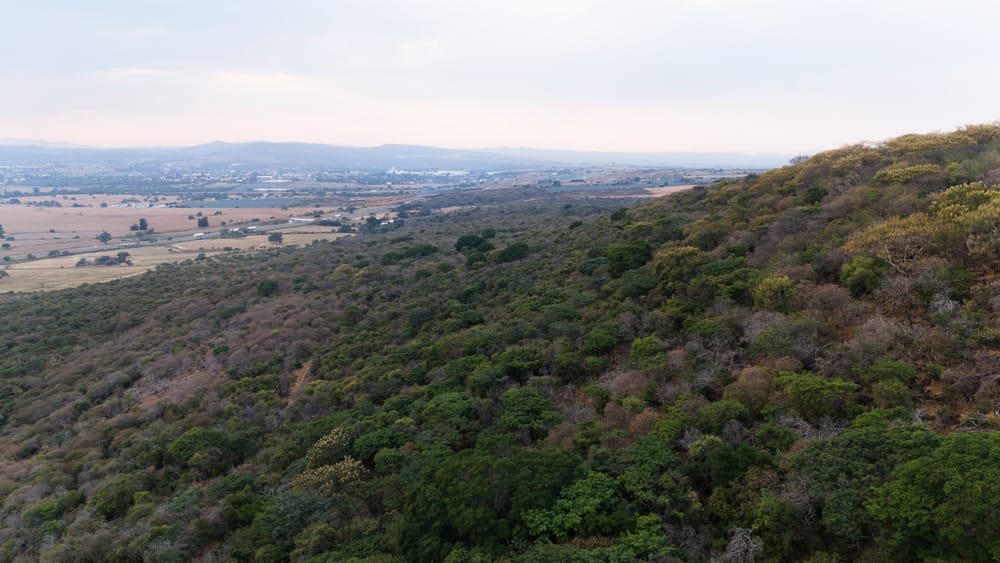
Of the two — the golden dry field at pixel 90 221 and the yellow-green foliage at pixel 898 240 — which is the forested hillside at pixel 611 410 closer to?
the yellow-green foliage at pixel 898 240

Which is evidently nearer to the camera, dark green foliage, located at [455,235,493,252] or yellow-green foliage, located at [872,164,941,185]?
yellow-green foliage, located at [872,164,941,185]

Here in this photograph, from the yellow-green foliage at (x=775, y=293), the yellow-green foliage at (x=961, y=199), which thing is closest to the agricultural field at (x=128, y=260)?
the yellow-green foliage at (x=775, y=293)

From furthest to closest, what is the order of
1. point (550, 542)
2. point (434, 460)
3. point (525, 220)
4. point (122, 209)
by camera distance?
point (122, 209)
point (525, 220)
point (434, 460)
point (550, 542)

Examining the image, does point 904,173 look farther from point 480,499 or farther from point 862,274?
point 480,499

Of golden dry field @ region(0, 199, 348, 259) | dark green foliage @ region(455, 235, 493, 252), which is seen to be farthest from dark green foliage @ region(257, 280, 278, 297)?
golden dry field @ region(0, 199, 348, 259)

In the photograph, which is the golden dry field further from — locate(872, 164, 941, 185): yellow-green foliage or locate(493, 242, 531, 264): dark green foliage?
locate(872, 164, 941, 185): yellow-green foliage

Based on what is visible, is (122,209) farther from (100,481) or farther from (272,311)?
(100,481)

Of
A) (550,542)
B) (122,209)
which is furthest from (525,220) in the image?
(122,209)

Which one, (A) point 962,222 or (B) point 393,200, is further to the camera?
(B) point 393,200
